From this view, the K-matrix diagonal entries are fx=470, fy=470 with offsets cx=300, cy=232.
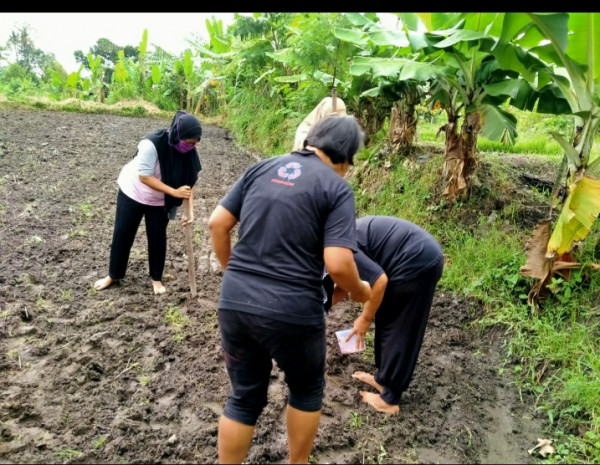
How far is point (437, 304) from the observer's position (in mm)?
4082

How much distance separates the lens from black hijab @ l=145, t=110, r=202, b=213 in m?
3.43

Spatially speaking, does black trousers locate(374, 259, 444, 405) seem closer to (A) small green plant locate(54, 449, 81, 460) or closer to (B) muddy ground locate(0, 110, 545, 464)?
(B) muddy ground locate(0, 110, 545, 464)

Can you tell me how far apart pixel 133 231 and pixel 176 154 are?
742 mm

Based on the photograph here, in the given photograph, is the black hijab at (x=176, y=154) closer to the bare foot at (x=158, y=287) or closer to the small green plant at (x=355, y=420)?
the bare foot at (x=158, y=287)

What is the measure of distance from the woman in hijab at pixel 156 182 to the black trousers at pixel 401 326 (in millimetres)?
1855

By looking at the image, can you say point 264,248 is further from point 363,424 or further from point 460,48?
point 460,48

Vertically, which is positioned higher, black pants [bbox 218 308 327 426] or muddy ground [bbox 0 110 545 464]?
black pants [bbox 218 308 327 426]

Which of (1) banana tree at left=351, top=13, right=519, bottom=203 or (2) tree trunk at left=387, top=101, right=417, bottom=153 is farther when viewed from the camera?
(2) tree trunk at left=387, top=101, right=417, bottom=153

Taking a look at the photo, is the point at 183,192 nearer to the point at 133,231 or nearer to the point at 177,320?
the point at 133,231

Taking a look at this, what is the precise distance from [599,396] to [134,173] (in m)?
3.45

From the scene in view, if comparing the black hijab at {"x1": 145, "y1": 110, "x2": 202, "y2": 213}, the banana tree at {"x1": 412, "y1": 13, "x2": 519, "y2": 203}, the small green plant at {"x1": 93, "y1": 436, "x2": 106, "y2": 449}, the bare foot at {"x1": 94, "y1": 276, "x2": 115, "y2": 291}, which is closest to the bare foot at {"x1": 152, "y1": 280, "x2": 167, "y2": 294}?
the bare foot at {"x1": 94, "y1": 276, "x2": 115, "y2": 291}

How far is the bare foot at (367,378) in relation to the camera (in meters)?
2.99

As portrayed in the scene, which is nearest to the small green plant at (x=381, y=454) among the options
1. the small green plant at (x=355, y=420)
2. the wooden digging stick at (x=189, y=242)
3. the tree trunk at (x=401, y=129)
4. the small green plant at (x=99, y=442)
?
the small green plant at (x=355, y=420)

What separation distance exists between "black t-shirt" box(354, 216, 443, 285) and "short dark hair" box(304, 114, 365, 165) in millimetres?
667
